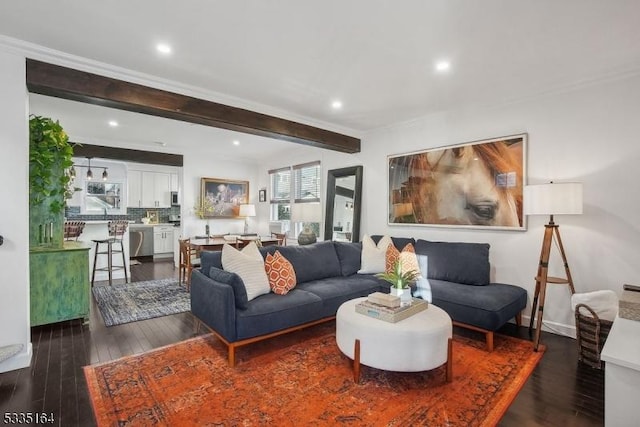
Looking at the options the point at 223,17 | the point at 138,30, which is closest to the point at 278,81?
the point at 223,17

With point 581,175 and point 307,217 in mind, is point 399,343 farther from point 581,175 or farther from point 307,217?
point 307,217

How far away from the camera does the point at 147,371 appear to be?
2.49 metres

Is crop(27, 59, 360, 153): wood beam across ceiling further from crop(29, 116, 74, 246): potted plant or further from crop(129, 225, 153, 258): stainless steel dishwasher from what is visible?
crop(129, 225, 153, 258): stainless steel dishwasher

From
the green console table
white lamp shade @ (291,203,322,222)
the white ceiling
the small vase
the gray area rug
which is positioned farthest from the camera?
white lamp shade @ (291,203,322,222)

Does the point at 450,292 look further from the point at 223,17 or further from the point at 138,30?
the point at 138,30

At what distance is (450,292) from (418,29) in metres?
2.41

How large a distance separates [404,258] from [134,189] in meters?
7.26

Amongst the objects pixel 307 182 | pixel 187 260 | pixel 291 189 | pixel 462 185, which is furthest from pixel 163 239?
pixel 462 185

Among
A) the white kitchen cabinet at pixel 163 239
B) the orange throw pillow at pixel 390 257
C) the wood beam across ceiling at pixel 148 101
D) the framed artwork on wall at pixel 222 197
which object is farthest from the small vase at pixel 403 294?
the white kitchen cabinet at pixel 163 239

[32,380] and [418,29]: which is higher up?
[418,29]

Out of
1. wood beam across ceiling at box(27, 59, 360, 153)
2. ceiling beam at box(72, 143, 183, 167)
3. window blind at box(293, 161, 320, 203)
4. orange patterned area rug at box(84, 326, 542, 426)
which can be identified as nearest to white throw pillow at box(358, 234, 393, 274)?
A: orange patterned area rug at box(84, 326, 542, 426)

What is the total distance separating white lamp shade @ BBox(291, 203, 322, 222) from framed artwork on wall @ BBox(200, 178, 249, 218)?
261 cm

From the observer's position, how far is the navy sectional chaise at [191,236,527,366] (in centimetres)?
269

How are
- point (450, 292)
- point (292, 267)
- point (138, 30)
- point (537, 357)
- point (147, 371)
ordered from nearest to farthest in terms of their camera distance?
point (138, 30) → point (147, 371) → point (537, 357) → point (450, 292) → point (292, 267)
